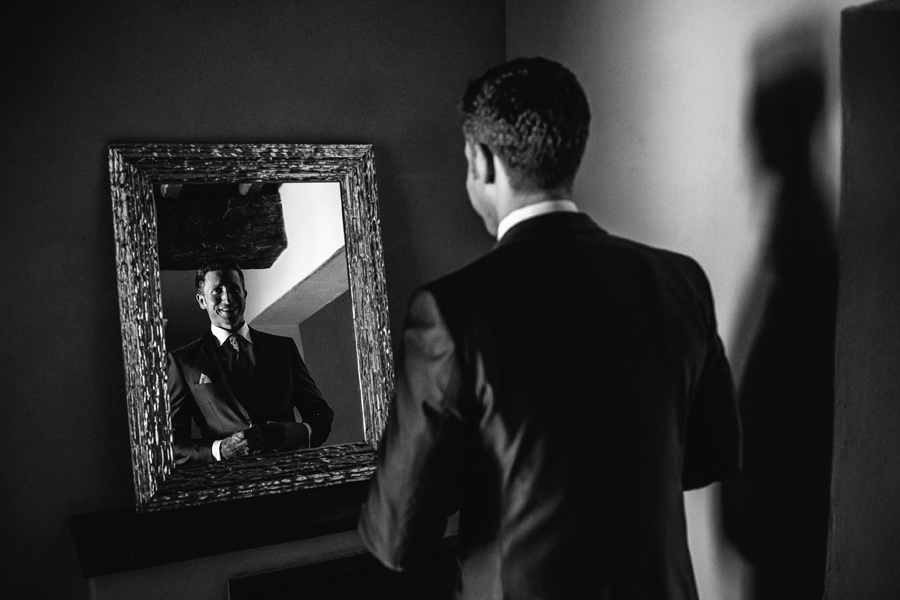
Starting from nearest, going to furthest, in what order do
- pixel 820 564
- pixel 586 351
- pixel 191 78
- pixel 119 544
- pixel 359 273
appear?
pixel 586 351 < pixel 820 564 < pixel 119 544 < pixel 191 78 < pixel 359 273

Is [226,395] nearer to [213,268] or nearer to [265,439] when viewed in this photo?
[265,439]

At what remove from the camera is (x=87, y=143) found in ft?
7.78

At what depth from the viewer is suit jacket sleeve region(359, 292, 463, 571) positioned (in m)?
1.20

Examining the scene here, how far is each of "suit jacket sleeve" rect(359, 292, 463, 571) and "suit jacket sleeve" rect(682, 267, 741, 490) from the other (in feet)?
1.72

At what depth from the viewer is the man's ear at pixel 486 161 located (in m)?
1.33

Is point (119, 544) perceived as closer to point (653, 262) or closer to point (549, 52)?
point (653, 262)

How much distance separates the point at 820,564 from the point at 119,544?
170cm

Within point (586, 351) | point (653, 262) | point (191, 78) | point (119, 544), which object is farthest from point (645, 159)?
point (119, 544)

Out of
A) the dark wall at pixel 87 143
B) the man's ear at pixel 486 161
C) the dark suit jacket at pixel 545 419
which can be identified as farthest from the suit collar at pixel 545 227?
the dark wall at pixel 87 143

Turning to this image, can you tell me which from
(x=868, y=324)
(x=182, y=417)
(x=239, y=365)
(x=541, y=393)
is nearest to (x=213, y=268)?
(x=239, y=365)

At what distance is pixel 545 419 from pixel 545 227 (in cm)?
31

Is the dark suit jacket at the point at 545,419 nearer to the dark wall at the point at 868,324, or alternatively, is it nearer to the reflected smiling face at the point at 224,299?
the dark wall at the point at 868,324

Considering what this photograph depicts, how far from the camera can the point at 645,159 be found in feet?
7.42

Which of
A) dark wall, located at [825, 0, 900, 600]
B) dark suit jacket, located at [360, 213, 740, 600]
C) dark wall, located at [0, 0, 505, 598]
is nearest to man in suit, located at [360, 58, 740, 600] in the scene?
dark suit jacket, located at [360, 213, 740, 600]
